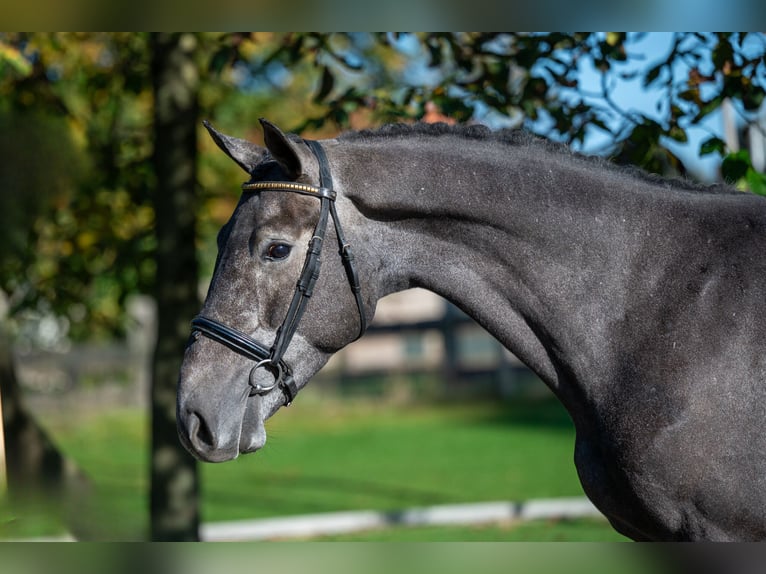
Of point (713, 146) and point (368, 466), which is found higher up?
point (713, 146)

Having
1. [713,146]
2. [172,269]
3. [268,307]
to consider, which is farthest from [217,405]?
[172,269]

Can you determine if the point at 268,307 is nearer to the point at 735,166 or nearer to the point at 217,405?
the point at 217,405

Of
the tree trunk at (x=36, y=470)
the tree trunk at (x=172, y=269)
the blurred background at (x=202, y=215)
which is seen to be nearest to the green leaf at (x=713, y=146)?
the blurred background at (x=202, y=215)

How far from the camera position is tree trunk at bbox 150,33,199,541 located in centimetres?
654

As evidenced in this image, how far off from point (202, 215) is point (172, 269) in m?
2.54

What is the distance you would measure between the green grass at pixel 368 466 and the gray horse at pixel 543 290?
2.64 m

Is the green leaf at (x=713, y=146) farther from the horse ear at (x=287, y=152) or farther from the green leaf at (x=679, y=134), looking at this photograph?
the horse ear at (x=287, y=152)

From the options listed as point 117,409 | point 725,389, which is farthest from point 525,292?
point 117,409

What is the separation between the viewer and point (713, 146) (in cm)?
445

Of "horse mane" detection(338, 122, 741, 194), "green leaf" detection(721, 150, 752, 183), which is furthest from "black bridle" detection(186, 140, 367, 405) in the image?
"green leaf" detection(721, 150, 752, 183)

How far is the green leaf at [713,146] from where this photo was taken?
A: 14.6 ft

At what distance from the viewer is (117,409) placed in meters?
20.8
